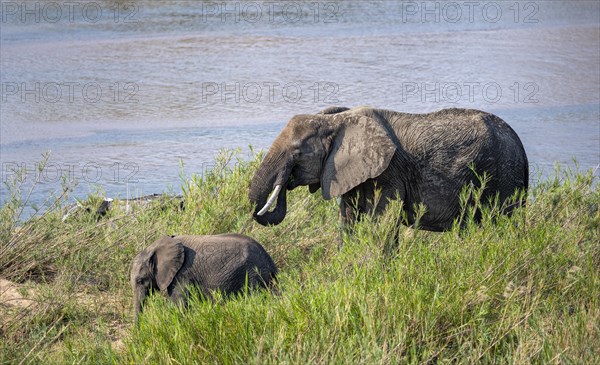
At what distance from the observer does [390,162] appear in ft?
24.7

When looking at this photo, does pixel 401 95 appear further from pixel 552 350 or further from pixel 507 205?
pixel 552 350

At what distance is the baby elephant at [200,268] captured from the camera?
23.6ft

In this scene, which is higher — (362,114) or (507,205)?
(362,114)

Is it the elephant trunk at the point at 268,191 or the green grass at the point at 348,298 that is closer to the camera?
the green grass at the point at 348,298

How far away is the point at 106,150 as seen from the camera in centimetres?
1328

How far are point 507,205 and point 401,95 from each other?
7784 mm

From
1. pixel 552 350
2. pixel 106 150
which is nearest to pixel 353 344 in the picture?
pixel 552 350
